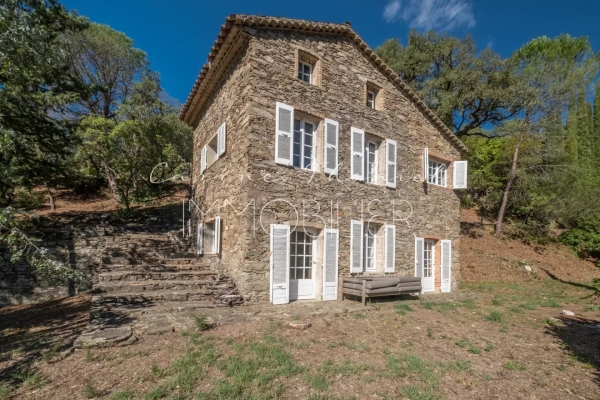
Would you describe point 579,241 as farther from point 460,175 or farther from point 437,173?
point 437,173

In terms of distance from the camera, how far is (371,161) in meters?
9.03

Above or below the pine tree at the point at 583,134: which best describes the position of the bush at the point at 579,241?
below

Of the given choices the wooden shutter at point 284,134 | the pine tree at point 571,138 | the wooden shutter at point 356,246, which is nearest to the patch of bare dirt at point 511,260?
the wooden shutter at point 356,246

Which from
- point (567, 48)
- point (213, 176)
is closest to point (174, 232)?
point (213, 176)

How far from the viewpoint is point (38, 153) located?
27.0 ft

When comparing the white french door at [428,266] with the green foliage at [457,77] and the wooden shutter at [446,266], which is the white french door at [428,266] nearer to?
the wooden shutter at [446,266]

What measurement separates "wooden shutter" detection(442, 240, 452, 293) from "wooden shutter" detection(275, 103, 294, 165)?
21.5ft

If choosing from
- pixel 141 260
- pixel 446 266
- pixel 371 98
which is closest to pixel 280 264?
pixel 141 260

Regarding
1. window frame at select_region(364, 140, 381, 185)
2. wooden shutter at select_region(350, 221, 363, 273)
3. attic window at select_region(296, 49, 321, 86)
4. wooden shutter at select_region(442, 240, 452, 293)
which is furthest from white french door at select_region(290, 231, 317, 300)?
wooden shutter at select_region(442, 240, 452, 293)

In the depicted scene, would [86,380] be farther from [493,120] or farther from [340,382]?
[493,120]

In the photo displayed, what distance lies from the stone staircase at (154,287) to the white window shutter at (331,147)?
3.60m

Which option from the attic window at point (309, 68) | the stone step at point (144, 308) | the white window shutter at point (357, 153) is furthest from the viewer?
the white window shutter at point (357, 153)

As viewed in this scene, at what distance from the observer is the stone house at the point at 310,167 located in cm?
668

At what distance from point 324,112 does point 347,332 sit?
5173 mm
